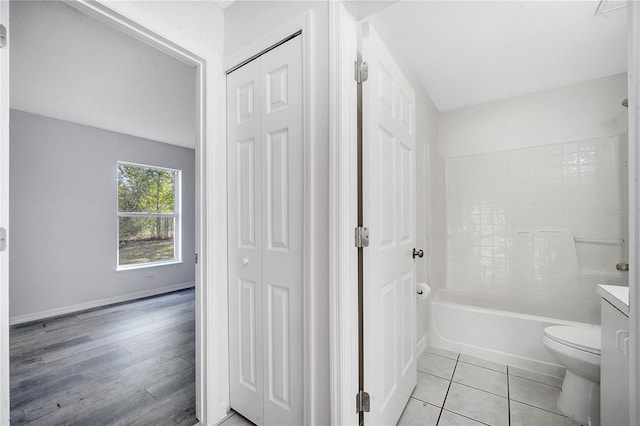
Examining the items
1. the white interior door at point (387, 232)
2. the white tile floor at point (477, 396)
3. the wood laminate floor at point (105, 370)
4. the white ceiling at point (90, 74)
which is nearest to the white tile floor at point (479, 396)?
the white tile floor at point (477, 396)

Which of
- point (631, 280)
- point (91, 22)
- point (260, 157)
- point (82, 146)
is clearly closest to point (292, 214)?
point (260, 157)

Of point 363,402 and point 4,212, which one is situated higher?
point 4,212

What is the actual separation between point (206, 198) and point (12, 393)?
6.59ft

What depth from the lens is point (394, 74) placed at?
1507mm

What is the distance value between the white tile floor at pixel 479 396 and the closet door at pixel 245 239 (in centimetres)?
90

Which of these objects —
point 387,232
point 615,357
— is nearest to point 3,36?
point 387,232

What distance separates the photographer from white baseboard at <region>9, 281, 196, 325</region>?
Result: 324cm

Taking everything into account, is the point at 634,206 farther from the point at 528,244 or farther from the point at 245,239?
the point at 528,244

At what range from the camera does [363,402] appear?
4.10 feet

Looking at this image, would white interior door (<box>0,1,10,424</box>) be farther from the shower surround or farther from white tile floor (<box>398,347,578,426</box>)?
the shower surround

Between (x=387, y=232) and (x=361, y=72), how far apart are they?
764 mm

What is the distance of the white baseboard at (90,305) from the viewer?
10.6ft

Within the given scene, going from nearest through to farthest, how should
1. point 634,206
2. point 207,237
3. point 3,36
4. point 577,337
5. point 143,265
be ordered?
1. point 634,206
2. point 3,36
3. point 207,237
4. point 577,337
5. point 143,265

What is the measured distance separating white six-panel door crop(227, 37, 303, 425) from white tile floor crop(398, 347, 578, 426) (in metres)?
0.79
